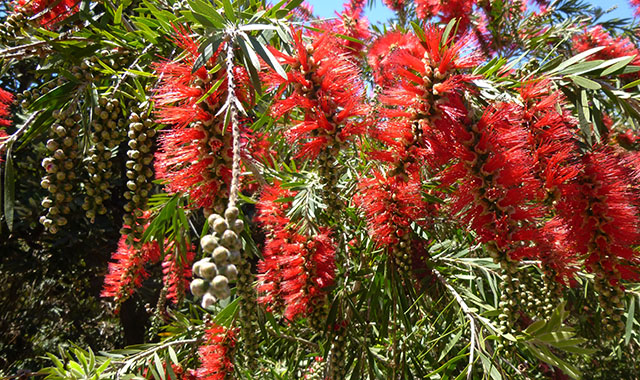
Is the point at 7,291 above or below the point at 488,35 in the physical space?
below

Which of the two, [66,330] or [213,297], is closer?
[213,297]

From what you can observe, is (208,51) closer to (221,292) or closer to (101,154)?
(101,154)

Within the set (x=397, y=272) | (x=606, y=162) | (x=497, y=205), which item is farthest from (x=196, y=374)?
(x=606, y=162)

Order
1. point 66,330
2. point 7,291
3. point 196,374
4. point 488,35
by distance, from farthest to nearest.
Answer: point 66,330 → point 7,291 → point 488,35 → point 196,374

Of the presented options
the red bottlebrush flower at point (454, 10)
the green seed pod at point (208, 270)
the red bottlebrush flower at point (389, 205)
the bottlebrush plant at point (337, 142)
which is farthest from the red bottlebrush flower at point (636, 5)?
the green seed pod at point (208, 270)

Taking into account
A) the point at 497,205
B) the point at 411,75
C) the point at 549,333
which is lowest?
the point at 549,333

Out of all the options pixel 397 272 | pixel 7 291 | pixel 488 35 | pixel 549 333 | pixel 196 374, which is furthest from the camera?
pixel 7 291

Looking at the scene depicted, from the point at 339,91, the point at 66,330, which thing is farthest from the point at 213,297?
the point at 66,330

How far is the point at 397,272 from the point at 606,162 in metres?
0.64

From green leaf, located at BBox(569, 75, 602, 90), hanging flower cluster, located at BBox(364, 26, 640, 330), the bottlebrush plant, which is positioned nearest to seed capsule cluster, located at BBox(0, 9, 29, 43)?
the bottlebrush plant

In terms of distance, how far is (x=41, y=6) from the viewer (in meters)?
1.20

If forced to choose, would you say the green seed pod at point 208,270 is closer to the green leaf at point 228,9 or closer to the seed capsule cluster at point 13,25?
the green leaf at point 228,9

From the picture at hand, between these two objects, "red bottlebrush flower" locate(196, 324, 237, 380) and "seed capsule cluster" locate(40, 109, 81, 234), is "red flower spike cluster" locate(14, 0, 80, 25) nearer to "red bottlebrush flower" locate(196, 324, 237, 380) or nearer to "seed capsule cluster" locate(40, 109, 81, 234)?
"seed capsule cluster" locate(40, 109, 81, 234)

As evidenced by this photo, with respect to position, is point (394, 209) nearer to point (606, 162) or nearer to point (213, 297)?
point (606, 162)
